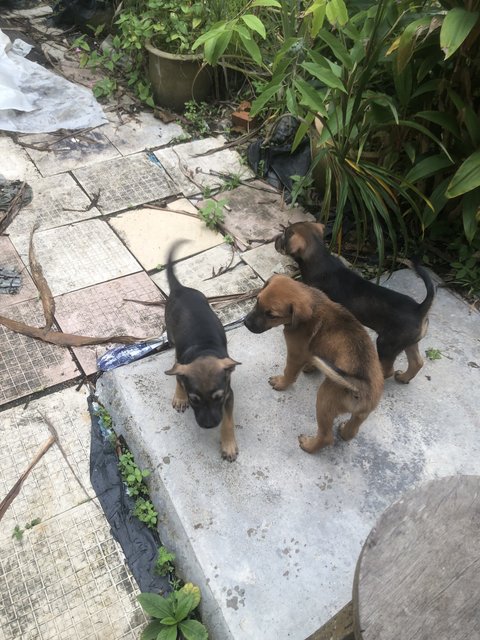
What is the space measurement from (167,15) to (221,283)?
3.83 meters

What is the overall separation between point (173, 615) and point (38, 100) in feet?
19.6

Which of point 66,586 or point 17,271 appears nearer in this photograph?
point 66,586

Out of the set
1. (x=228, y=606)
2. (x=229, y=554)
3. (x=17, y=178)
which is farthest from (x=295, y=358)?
(x=17, y=178)

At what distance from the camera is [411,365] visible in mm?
3752

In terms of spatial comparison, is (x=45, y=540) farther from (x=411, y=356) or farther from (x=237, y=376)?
(x=411, y=356)

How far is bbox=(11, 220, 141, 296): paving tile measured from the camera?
4738mm

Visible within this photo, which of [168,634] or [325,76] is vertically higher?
→ [325,76]

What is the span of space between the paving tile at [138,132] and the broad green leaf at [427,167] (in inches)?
122

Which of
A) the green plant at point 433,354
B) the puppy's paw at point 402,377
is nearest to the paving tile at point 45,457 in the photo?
the puppy's paw at point 402,377

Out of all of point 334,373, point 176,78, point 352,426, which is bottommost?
point 352,426

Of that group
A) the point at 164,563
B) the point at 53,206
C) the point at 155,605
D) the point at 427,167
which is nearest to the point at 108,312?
the point at 53,206

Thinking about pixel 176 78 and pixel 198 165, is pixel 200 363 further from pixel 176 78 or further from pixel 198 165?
pixel 176 78

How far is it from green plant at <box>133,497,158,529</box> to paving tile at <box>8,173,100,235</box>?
2985 millimetres

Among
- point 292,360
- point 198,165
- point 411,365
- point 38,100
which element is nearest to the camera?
point 292,360
